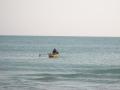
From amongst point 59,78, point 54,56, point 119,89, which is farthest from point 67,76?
point 54,56

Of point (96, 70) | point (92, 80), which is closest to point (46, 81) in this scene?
point (92, 80)

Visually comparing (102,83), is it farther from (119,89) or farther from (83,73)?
(83,73)

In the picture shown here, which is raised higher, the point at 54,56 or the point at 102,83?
the point at 54,56

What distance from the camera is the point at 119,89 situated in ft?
127

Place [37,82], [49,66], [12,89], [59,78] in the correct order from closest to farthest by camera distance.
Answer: [12,89], [37,82], [59,78], [49,66]

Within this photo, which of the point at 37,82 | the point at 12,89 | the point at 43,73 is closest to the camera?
the point at 12,89

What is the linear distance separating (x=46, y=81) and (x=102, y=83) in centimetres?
463

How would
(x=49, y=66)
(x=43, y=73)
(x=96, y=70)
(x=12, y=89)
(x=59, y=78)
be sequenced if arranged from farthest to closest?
(x=49, y=66) < (x=96, y=70) < (x=43, y=73) < (x=59, y=78) < (x=12, y=89)

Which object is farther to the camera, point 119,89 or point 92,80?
point 92,80

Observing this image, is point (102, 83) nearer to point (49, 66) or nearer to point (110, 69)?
point (110, 69)

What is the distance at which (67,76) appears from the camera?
47.0 metres

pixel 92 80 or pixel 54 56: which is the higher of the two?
pixel 54 56

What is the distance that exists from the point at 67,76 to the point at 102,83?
5.70 m

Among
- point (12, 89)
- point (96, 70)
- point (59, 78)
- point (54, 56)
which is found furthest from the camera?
point (54, 56)
